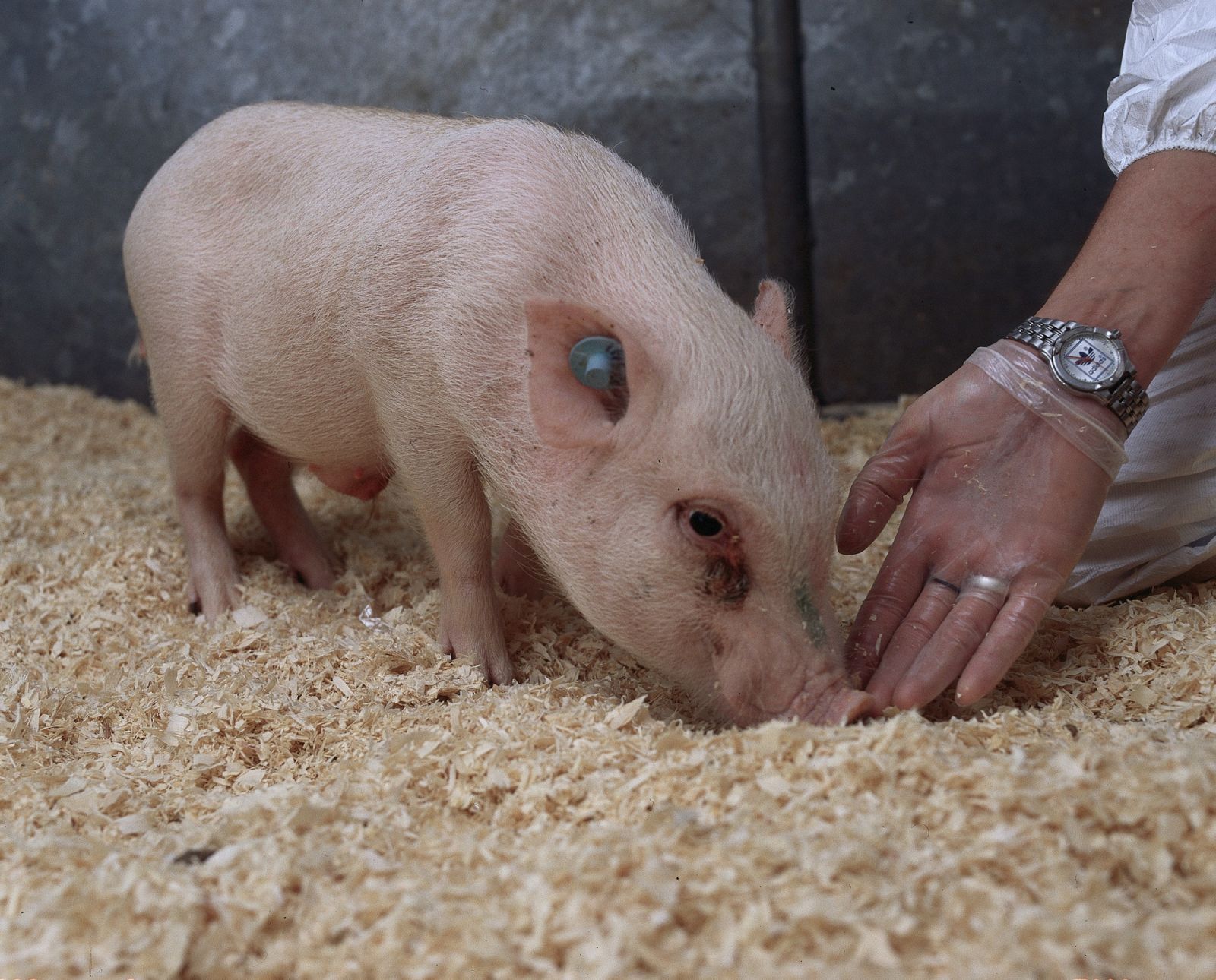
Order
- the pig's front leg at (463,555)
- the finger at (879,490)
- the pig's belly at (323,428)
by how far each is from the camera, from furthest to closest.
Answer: the pig's belly at (323,428) → the pig's front leg at (463,555) → the finger at (879,490)

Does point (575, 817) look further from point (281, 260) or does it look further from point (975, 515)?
point (281, 260)

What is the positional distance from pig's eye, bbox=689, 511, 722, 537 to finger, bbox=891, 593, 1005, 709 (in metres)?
0.52

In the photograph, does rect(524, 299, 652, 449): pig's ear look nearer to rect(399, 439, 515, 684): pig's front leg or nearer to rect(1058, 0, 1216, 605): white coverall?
rect(399, 439, 515, 684): pig's front leg

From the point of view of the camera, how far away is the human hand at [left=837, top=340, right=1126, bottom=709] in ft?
8.07

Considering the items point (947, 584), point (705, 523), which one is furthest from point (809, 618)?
point (947, 584)

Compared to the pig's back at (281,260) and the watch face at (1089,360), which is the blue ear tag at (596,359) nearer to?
the pig's back at (281,260)

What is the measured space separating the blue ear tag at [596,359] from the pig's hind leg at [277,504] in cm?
188

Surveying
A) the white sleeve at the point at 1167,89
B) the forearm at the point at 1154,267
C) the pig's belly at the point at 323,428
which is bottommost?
the pig's belly at the point at 323,428

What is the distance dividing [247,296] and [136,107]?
129 inches

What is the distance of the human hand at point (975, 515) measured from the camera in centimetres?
246

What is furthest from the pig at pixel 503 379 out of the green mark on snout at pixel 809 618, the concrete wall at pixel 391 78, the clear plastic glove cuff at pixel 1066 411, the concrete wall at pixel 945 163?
the concrete wall at pixel 945 163

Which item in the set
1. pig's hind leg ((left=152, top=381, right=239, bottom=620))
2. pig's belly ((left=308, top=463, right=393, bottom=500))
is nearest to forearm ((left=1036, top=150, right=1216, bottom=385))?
pig's belly ((left=308, top=463, right=393, bottom=500))

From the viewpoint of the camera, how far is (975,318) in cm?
564

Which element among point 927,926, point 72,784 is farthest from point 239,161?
point 927,926
